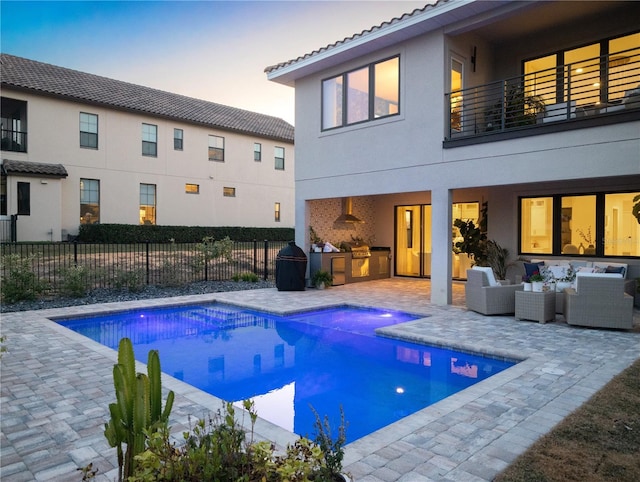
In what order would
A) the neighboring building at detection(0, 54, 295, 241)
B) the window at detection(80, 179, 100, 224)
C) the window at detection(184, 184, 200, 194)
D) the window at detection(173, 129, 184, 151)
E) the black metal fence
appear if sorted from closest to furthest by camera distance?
the black metal fence
the neighboring building at detection(0, 54, 295, 241)
the window at detection(80, 179, 100, 224)
the window at detection(173, 129, 184, 151)
the window at detection(184, 184, 200, 194)

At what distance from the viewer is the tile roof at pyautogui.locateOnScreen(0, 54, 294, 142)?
19.2 meters

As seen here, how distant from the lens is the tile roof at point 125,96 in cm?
1917

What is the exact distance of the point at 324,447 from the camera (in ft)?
7.29

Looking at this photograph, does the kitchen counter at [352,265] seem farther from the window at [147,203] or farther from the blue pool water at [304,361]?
the window at [147,203]

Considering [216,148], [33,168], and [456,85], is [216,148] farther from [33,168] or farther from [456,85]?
[456,85]

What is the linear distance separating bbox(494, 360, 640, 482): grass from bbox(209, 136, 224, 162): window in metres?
23.2

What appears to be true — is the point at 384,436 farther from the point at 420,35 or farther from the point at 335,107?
the point at 335,107

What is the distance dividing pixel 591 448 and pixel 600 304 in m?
4.97

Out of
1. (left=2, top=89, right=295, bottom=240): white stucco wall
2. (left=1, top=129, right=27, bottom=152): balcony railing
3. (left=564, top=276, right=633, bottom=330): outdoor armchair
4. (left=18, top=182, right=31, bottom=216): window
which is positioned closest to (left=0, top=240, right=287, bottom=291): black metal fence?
(left=18, top=182, right=31, bottom=216): window

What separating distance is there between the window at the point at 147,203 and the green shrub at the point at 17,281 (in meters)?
11.7

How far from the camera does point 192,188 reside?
24062 millimetres

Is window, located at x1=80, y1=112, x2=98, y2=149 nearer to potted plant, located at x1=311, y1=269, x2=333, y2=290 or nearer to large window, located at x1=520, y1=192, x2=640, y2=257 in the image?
potted plant, located at x1=311, y1=269, x2=333, y2=290

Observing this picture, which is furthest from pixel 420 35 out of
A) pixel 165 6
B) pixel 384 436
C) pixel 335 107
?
pixel 384 436

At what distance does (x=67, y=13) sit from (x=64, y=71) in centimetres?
1034
